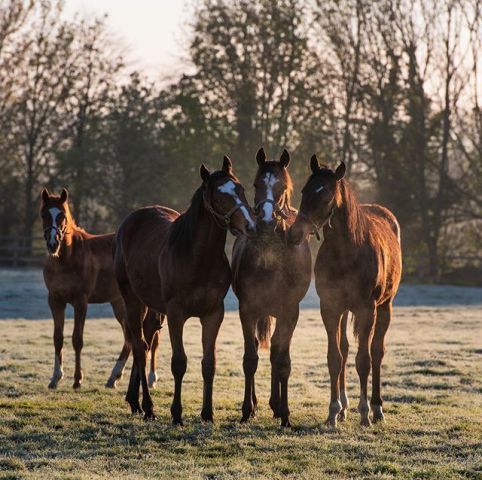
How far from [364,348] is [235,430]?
4.50 ft

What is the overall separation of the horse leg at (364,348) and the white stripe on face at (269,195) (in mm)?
1361

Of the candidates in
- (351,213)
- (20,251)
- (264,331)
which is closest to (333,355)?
(264,331)

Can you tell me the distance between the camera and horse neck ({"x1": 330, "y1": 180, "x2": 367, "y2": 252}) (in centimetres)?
793

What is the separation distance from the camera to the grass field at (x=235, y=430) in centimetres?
646

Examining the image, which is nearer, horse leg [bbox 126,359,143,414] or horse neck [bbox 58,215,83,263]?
horse leg [bbox 126,359,143,414]

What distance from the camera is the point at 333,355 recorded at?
27.2 ft

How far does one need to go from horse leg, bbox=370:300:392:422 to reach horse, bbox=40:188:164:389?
9.12 ft

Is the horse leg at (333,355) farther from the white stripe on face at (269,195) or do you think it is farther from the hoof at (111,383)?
the hoof at (111,383)

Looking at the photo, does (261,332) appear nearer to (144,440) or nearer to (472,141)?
(144,440)

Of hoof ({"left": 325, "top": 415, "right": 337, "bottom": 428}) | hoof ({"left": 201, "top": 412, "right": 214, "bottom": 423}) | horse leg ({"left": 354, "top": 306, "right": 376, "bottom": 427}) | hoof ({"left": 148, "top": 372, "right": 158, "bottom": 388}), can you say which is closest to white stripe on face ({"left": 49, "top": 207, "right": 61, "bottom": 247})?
hoof ({"left": 148, "top": 372, "right": 158, "bottom": 388})

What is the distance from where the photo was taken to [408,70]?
106 ft

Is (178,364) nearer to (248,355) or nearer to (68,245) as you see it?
(248,355)

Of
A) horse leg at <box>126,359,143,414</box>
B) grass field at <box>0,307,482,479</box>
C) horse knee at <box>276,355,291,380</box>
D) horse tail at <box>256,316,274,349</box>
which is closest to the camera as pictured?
grass field at <box>0,307,482,479</box>

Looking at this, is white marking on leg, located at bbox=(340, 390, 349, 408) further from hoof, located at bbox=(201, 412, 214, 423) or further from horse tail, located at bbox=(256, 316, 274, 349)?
hoof, located at bbox=(201, 412, 214, 423)
